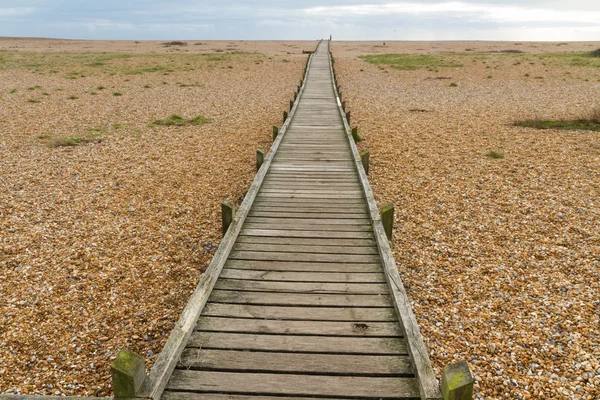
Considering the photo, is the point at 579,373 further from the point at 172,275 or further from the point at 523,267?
the point at 172,275

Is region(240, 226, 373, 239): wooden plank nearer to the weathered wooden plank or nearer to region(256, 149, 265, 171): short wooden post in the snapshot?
the weathered wooden plank

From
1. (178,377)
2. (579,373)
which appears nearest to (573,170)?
(579,373)

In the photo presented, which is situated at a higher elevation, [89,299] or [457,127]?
[457,127]

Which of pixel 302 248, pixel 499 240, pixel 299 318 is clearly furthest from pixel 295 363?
pixel 499 240

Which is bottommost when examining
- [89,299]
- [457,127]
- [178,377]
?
[89,299]

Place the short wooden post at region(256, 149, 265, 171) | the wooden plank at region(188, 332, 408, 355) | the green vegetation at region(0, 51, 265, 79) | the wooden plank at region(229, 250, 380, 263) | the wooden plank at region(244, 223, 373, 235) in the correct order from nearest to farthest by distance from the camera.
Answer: the wooden plank at region(188, 332, 408, 355), the wooden plank at region(229, 250, 380, 263), the wooden plank at region(244, 223, 373, 235), the short wooden post at region(256, 149, 265, 171), the green vegetation at region(0, 51, 265, 79)

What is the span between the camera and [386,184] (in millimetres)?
11117

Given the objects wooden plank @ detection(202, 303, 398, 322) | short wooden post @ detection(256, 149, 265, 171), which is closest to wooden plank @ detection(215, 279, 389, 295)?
wooden plank @ detection(202, 303, 398, 322)

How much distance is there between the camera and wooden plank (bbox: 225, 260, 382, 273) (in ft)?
19.7

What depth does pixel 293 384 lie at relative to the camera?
4.07m

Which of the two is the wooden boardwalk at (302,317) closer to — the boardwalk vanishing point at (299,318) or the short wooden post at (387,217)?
the boardwalk vanishing point at (299,318)

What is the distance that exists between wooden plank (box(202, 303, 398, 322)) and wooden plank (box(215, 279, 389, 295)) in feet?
1.20

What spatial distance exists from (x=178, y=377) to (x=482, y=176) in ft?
32.8

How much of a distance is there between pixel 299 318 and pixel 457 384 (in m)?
2.00
